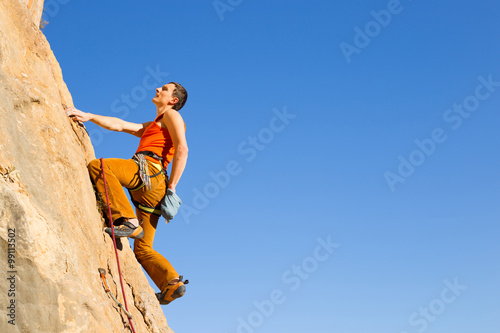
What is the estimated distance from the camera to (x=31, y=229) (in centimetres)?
496

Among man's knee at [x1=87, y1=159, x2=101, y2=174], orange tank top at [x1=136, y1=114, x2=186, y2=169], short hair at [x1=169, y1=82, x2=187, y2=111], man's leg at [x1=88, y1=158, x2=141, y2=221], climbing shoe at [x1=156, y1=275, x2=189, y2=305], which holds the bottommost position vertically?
climbing shoe at [x1=156, y1=275, x2=189, y2=305]

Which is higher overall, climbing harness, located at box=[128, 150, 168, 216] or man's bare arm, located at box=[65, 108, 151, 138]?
man's bare arm, located at box=[65, 108, 151, 138]

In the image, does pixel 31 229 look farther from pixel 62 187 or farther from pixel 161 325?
pixel 161 325

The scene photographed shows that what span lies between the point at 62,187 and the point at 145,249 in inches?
74.6

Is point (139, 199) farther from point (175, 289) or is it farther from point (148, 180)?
point (175, 289)

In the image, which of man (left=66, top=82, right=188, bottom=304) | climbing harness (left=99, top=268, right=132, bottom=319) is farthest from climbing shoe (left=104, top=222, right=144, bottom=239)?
climbing harness (left=99, top=268, right=132, bottom=319)

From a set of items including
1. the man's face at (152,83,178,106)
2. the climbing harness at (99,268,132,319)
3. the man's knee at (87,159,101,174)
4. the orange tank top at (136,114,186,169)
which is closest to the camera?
the climbing harness at (99,268,132,319)

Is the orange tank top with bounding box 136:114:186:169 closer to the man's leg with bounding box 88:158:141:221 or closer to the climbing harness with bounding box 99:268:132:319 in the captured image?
the man's leg with bounding box 88:158:141:221

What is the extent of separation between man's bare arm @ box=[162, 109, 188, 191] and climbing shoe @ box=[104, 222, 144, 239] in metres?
0.82

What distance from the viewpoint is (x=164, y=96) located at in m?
7.86

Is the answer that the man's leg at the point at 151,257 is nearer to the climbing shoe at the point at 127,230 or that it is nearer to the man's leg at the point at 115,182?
the climbing shoe at the point at 127,230

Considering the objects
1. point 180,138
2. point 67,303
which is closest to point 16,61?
point 180,138

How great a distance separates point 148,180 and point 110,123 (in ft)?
3.97

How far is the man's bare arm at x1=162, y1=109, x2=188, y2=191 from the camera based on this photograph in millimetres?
7188
